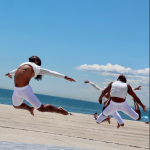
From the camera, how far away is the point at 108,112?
9.78 meters

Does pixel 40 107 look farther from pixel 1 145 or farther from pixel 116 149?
pixel 116 149

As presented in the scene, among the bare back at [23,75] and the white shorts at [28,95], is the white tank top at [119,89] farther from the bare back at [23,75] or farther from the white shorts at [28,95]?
the bare back at [23,75]

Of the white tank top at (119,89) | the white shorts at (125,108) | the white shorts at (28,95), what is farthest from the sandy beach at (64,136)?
the white shorts at (28,95)

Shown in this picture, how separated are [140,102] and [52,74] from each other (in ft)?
10.7

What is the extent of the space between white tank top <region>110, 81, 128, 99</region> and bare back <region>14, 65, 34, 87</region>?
9.50ft

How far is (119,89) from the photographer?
30.5 ft

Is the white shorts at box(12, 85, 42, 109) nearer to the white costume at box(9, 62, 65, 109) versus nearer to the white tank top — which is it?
the white costume at box(9, 62, 65, 109)

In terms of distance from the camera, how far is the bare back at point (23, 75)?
24.9 feet

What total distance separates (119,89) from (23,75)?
3.18m

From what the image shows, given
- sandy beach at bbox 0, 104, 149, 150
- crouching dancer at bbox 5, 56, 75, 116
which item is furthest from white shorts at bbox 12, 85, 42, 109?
sandy beach at bbox 0, 104, 149, 150

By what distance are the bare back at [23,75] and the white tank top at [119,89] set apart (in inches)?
114

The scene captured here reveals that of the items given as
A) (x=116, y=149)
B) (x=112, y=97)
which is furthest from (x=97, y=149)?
(x=112, y=97)

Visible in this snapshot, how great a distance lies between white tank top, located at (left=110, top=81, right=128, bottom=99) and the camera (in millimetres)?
9291

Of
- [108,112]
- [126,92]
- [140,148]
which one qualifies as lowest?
[140,148]
